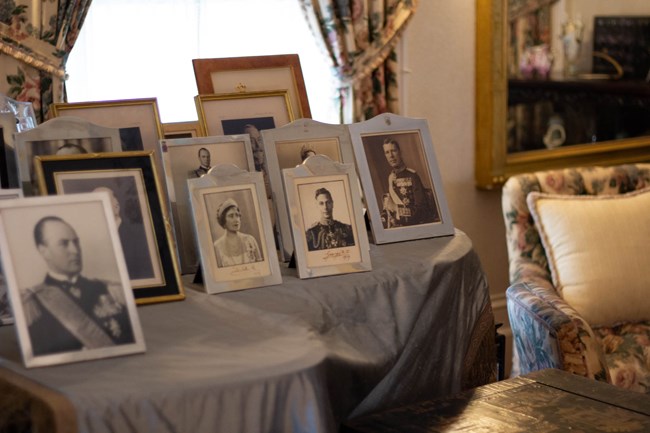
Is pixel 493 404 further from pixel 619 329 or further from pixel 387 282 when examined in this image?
pixel 619 329

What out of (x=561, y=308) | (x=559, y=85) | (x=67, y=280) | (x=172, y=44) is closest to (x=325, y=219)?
(x=67, y=280)

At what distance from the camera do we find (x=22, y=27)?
315cm

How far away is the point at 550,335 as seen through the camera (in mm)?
3164

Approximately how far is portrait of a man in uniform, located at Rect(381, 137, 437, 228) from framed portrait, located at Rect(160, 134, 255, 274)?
42 centimetres

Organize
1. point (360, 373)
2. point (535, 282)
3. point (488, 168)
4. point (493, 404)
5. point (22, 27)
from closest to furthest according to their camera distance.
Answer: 1. point (360, 373)
2. point (493, 404)
3. point (22, 27)
4. point (535, 282)
5. point (488, 168)

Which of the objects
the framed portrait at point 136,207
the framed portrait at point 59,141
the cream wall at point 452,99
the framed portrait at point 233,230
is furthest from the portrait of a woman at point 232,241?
the cream wall at point 452,99

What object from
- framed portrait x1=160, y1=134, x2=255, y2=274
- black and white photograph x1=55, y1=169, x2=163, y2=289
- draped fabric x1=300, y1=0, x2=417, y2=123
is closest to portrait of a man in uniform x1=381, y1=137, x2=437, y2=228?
framed portrait x1=160, y1=134, x2=255, y2=274

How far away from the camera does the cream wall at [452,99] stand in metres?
4.30

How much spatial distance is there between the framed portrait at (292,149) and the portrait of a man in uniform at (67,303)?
611 mm

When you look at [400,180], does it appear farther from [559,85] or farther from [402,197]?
[559,85]

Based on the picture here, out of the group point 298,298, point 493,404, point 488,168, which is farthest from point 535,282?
point 298,298

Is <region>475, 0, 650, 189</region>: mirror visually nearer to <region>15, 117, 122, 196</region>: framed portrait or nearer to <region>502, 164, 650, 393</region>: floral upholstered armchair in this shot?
<region>502, 164, 650, 393</region>: floral upholstered armchair

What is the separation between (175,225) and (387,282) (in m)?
0.52

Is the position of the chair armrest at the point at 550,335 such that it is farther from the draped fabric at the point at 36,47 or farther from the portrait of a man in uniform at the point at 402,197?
the draped fabric at the point at 36,47
